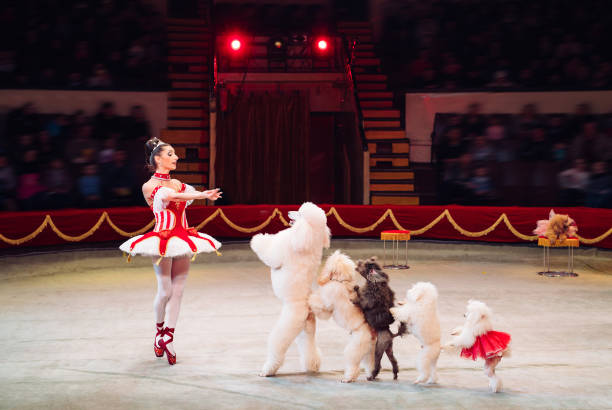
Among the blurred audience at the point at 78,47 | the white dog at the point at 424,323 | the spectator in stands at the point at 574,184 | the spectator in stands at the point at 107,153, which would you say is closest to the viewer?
the white dog at the point at 424,323

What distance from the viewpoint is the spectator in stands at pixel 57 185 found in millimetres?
12953

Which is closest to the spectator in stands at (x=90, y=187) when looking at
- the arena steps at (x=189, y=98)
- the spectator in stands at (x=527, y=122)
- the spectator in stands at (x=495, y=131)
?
the arena steps at (x=189, y=98)

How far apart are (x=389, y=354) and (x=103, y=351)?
103 inches

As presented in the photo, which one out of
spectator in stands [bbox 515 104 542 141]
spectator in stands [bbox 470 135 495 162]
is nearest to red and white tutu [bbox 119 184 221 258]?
spectator in stands [bbox 470 135 495 162]

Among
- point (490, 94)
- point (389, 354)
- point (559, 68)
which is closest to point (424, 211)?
point (490, 94)

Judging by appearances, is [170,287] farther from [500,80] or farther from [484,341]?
[500,80]

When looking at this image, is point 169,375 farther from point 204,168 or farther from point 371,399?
point 204,168

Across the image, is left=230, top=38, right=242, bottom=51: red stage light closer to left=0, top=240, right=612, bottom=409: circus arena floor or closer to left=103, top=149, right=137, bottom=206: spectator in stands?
left=103, top=149, right=137, bottom=206: spectator in stands

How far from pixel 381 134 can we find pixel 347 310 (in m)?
12.2

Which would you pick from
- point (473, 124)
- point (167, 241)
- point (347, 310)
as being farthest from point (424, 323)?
point (473, 124)

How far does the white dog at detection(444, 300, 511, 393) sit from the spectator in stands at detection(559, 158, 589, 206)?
9787 mm

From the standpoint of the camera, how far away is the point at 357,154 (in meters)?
17.0

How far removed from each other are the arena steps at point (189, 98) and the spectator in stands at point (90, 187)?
7.88 feet

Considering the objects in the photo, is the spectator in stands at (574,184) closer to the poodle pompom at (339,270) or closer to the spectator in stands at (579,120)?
the spectator in stands at (579,120)
